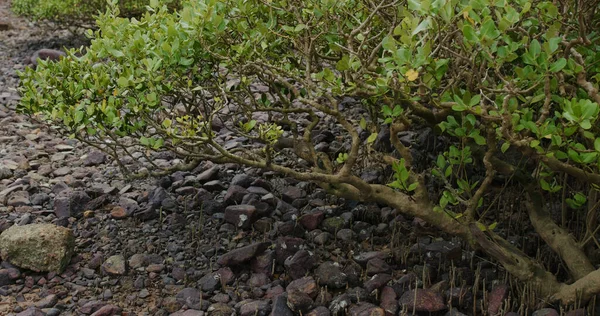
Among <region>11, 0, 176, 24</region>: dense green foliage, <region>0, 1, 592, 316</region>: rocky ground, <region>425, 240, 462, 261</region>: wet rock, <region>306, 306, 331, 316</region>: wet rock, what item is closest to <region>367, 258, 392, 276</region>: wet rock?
<region>0, 1, 592, 316</region>: rocky ground

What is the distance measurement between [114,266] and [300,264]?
1159 millimetres

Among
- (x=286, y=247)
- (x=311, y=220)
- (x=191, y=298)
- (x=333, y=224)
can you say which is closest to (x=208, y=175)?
(x=311, y=220)

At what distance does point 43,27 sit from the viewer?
11555 millimetres

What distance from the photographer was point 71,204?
499 cm

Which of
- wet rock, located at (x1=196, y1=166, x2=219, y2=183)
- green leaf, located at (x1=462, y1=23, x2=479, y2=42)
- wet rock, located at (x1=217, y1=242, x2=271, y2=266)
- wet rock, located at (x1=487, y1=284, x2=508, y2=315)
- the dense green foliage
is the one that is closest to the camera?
green leaf, located at (x1=462, y1=23, x2=479, y2=42)

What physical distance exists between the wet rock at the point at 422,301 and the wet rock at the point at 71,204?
8.34 ft

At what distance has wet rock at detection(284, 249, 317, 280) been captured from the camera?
4.03 meters

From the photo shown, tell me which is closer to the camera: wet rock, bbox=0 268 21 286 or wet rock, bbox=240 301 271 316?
wet rock, bbox=240 301 271 316

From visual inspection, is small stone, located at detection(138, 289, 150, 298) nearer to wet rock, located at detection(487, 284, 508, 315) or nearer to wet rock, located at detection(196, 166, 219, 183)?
wet rock, located at detection(196, 166, 219, 183)

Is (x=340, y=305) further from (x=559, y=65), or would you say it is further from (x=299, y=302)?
(x=559, y=65)

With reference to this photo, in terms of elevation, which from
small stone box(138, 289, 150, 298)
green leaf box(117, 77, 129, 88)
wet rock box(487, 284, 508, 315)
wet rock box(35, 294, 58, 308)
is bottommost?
wet rock box(35, 294, 58, 308)

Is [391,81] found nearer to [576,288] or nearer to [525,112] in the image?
[525,112]

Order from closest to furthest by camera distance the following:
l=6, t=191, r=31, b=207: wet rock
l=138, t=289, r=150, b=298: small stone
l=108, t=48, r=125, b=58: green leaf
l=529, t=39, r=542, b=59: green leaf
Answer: l=529, t=39, r=542, b=59: green leaf
l=108, t=48, r=125, b=58: green leaf
l=138, t=289, r=150, b=298: small stone
l=6, t=191, r=31, b=207: wet rock

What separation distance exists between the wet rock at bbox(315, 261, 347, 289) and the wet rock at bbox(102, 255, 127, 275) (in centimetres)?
121
